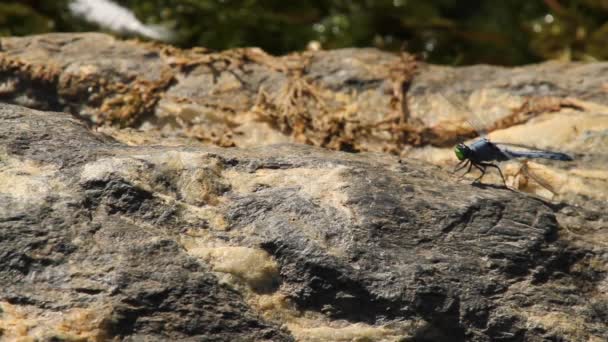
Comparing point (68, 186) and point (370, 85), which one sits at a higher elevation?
point (370, 85)

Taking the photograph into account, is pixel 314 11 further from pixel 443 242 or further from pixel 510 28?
pixel 443 242

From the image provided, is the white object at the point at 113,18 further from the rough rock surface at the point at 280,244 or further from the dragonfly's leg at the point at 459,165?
the dragonfly's leg at the point at 459,165

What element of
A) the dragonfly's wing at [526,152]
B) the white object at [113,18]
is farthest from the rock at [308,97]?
the white object at [113,18]

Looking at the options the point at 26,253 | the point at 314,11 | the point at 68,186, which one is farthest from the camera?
the point at 314,11

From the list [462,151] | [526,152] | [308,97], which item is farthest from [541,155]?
[308,97]

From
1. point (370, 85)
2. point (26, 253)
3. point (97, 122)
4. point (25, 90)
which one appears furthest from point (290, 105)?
→ point (26, 253)

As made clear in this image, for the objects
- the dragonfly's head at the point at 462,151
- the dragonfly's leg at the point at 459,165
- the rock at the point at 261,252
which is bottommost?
the rock at the point at 261,252
